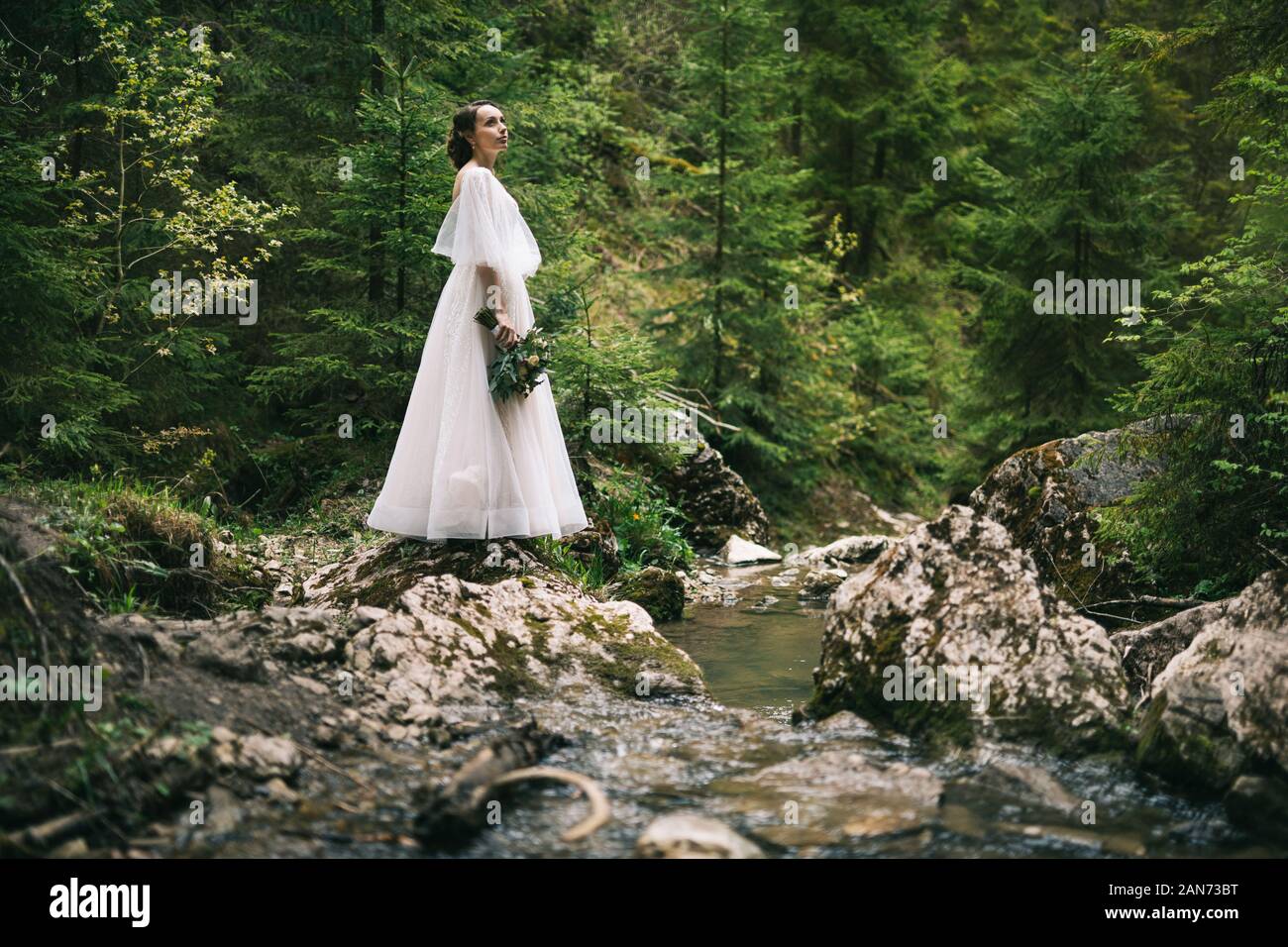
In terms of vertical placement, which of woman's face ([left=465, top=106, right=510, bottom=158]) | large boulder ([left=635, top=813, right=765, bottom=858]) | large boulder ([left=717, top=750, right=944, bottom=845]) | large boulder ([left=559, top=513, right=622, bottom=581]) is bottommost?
large boulder ([left=717, top=750, right=944, bottom=845])

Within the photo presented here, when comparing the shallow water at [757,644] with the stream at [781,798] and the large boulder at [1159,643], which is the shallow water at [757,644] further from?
the large boulder at [1159,643]

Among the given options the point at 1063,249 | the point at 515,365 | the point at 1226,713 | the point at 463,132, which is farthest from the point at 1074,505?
the point at 1063,249

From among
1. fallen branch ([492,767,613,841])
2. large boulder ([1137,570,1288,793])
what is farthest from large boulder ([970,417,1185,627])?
fallen branch ([492,767,613,841])

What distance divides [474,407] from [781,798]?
11.4 feet

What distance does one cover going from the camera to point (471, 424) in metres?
6.77

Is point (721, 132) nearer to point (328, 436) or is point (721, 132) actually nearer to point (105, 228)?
point (328, 436)

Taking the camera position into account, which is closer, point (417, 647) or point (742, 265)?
point (417, 647)

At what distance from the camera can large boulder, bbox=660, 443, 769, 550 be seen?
12250mm

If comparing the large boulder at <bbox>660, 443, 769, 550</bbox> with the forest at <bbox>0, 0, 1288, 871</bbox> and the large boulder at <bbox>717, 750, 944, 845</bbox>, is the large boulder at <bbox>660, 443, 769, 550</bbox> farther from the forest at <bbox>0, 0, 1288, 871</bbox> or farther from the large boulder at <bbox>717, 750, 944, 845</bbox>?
the large boulder at <bbox>717, 750, 944, 845</bbox>

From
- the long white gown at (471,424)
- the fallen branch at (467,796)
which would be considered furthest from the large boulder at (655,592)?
the fallen branch at (467,796)

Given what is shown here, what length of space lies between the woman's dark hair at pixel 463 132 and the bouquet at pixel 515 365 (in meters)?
1.11

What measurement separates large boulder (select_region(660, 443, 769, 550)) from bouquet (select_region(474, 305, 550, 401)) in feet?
18.1

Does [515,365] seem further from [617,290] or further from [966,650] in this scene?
[617,290]

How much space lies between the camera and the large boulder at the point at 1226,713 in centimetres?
451
